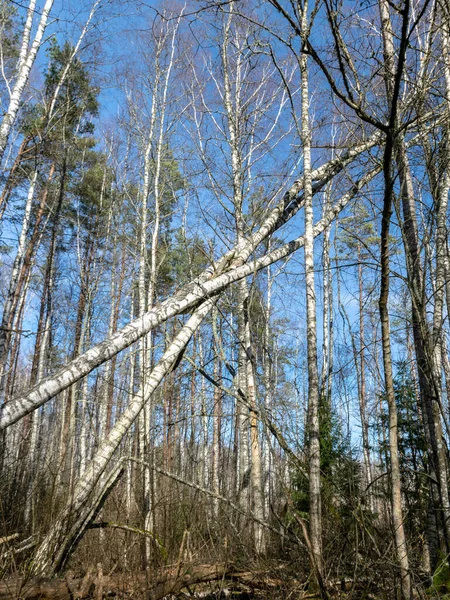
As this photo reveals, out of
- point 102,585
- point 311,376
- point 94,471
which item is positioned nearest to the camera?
point 102,585

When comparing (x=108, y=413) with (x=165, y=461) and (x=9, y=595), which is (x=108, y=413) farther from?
(x=9, y=595)

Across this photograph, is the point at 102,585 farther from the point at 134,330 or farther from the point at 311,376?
the point at 311,376

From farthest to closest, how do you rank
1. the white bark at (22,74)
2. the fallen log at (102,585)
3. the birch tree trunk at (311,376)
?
the white bark at (22,74), the birch tree trunk at (311,376), the fallen log at (102,585)

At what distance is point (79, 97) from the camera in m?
12.7

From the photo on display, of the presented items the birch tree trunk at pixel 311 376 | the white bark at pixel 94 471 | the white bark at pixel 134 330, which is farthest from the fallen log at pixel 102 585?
the white bark at pixel 134 330

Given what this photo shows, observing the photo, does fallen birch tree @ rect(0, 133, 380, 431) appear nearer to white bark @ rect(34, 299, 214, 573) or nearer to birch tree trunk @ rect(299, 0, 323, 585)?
white bark @ rect(34, 299, 214, 573)

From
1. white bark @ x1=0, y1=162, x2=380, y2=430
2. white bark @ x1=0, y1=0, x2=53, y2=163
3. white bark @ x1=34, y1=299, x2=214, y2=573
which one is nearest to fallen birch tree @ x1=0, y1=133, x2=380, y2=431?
white bark @ x1=0, y1=162, x2=380, y2=430

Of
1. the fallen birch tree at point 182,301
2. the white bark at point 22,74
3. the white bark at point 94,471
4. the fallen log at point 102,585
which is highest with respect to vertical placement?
the white bark at point 22,74

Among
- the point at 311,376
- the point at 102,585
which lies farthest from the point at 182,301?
the point at 102,585

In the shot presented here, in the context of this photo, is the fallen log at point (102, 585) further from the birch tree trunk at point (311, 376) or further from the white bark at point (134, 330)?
the white bark at point (134, 330)

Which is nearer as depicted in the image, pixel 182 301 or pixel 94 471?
pixel 94 471

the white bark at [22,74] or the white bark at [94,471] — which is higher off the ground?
the white bark at [22,74]

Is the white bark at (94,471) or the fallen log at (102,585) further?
the white bark at (94,471)

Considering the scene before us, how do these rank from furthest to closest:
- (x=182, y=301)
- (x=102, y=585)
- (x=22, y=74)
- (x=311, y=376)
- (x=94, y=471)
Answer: (x=22, y=74) → (x=182, y=301) → (x=311, y=376) → (x=94, y=471) → (x=102, y=585)
